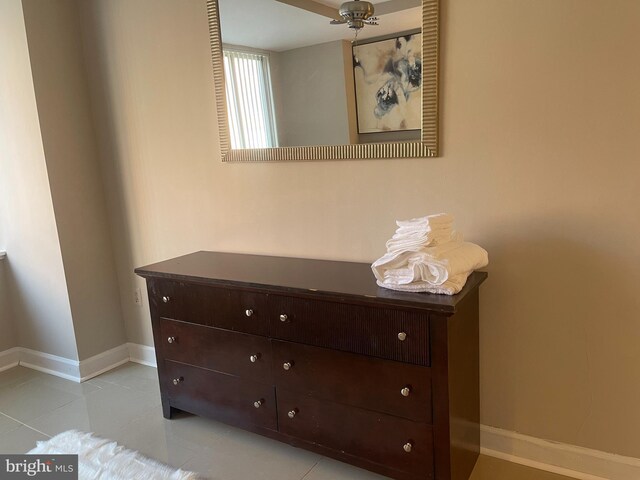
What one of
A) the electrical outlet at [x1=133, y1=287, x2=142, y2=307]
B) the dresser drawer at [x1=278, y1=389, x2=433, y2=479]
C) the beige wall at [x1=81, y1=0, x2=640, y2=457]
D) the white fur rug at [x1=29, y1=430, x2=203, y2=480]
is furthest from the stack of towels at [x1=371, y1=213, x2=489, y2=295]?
the electrical outlet at [x1=133, y1=287, x2=142, y2=307]

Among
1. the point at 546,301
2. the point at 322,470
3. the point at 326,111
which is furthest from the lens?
the point at 326,111

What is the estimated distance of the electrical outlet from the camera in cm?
321

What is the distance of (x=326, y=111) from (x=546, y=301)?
1202mm

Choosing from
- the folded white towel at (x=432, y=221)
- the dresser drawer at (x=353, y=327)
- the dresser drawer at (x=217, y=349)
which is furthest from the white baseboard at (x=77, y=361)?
the folded white towel at (x=432, y=221)

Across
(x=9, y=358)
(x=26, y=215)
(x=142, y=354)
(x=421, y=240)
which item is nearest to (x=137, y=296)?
(x=142, y=354)

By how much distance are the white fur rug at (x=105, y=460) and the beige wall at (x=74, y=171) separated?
33.1 inches

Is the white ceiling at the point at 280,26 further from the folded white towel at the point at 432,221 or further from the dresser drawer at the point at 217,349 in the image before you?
the dresser drawer at the point at 217,349

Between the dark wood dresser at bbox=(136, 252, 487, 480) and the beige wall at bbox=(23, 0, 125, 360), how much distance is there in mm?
896

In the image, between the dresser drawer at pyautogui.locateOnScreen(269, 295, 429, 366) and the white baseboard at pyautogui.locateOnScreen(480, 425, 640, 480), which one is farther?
the white baseboard at pyautogui.locateOnScreen(480, 425, 640, 480)

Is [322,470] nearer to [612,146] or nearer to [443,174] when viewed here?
[443,174]

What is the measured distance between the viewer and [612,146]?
67.2 inches

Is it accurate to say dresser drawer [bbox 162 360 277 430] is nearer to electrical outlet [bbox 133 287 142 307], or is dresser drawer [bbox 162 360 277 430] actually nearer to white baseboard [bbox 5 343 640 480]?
electrical outlet [bbox 133 287 142 307]

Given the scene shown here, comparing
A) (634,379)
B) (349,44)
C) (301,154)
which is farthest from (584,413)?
(349,44)

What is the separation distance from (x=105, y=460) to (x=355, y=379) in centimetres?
119
